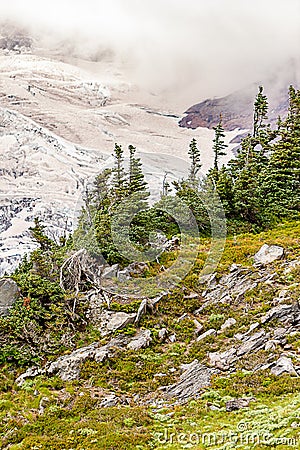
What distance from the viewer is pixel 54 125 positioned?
184ft

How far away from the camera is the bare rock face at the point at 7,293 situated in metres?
13.7

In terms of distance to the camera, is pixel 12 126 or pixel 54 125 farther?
pixel 54 125

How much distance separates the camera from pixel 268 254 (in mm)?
15641

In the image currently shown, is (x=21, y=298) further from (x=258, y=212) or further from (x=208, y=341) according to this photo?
(x=258, y=212)

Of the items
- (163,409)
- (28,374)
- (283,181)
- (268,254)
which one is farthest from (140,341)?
(283,181)

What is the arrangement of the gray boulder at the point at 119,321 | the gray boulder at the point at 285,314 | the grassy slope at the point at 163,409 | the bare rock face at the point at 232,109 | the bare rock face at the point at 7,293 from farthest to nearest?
the bare rock face at the point at 232,109, the bare rock face at the point at 7,293, the gray boulder at the point at 119,321, the gray boulder at the point at 285,314, the grassy slope at the point at 163,409

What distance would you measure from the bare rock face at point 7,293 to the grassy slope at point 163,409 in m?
2.22

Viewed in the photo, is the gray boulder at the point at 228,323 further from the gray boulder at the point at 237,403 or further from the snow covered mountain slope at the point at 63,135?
the snow covered mountain slope at the point at 63,135

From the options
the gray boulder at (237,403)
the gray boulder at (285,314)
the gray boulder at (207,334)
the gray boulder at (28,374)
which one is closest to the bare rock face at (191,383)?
the gray boulder at (237,403)

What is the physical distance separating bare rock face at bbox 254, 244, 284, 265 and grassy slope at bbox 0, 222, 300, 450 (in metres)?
1.31

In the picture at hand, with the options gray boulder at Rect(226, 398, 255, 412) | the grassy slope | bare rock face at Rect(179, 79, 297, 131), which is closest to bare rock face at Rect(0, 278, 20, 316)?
the grassy slope

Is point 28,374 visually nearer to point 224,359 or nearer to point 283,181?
point 224,359

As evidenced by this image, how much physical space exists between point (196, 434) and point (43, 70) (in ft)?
228

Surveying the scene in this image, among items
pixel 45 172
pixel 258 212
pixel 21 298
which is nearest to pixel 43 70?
pixel 45 172
